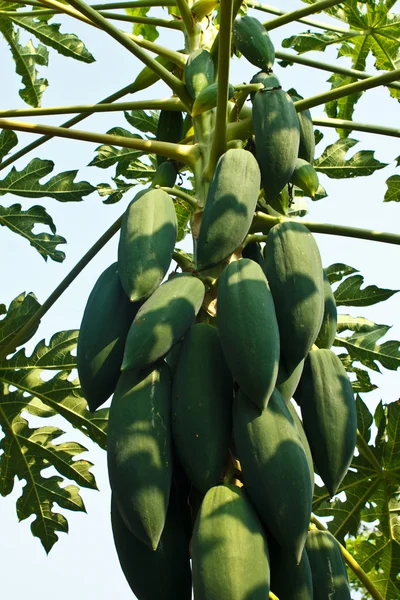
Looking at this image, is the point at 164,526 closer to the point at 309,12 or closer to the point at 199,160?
the point at 199,160

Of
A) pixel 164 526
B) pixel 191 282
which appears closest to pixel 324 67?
pixel 191 282

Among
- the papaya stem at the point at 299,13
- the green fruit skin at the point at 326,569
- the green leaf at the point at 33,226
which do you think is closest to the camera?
the green fruit skin at the point at 326,569

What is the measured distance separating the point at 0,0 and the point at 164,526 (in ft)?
7.83

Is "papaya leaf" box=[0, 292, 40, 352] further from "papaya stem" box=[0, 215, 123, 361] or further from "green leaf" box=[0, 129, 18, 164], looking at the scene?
"green leaf" box=[0, 129, 18, 164]

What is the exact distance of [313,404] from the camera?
1.64 meters

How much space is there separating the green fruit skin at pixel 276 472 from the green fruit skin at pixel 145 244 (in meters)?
0.33

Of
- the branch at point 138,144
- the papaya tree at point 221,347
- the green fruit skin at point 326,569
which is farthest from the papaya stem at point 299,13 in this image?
the green fruit skin at point 326,569

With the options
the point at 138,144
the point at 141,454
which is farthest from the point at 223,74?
the point at 141,454

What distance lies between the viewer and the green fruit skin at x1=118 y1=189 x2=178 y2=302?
163 centimetres

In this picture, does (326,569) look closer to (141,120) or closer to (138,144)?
(138,144)

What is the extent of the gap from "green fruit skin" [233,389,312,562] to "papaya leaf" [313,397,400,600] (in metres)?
1.39

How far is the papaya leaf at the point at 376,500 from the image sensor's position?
2.80m

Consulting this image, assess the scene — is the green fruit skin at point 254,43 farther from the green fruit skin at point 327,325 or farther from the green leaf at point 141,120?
the green leaf at point 141,120

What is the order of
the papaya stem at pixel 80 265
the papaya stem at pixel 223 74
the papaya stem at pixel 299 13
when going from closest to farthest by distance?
1. the papaya stem at pixel 223 74
2. the papaya stem at pixel 80 265
3. the papaya stem at pixel 299 13
